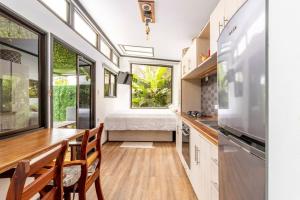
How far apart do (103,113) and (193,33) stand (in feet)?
8.89

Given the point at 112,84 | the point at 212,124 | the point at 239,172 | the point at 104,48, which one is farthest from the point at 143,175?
the point at 112,84

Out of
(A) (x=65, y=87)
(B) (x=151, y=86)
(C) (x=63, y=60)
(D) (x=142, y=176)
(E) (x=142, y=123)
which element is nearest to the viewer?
(D) (x=142, y=176)

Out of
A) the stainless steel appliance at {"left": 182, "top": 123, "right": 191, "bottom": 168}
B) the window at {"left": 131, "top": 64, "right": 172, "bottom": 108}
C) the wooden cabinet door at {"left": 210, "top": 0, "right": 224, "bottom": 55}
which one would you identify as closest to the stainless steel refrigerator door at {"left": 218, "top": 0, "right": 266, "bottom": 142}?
the wooden cabinet door at {"left": 210, "top": 0, "right": 224, "bottom": 55}

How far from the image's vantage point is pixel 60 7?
2.88 metres

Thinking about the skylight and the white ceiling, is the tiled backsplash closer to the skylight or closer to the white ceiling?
the white ceiling

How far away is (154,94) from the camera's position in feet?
24.6

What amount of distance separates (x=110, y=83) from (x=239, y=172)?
5.23 meters

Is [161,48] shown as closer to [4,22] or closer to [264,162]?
[4,22]

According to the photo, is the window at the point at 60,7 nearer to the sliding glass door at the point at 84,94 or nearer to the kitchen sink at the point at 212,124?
the sliding glass door at the point at 84,94

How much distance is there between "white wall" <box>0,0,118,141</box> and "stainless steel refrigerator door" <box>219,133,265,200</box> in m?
2.10

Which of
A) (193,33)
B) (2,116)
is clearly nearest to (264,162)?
(2,116)

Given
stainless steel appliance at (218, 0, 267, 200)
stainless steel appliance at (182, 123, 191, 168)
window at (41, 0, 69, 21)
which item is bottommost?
stainless steel appliance at (182, 123, 191, 168)

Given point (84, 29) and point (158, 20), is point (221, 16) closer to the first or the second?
point (158, 20)
